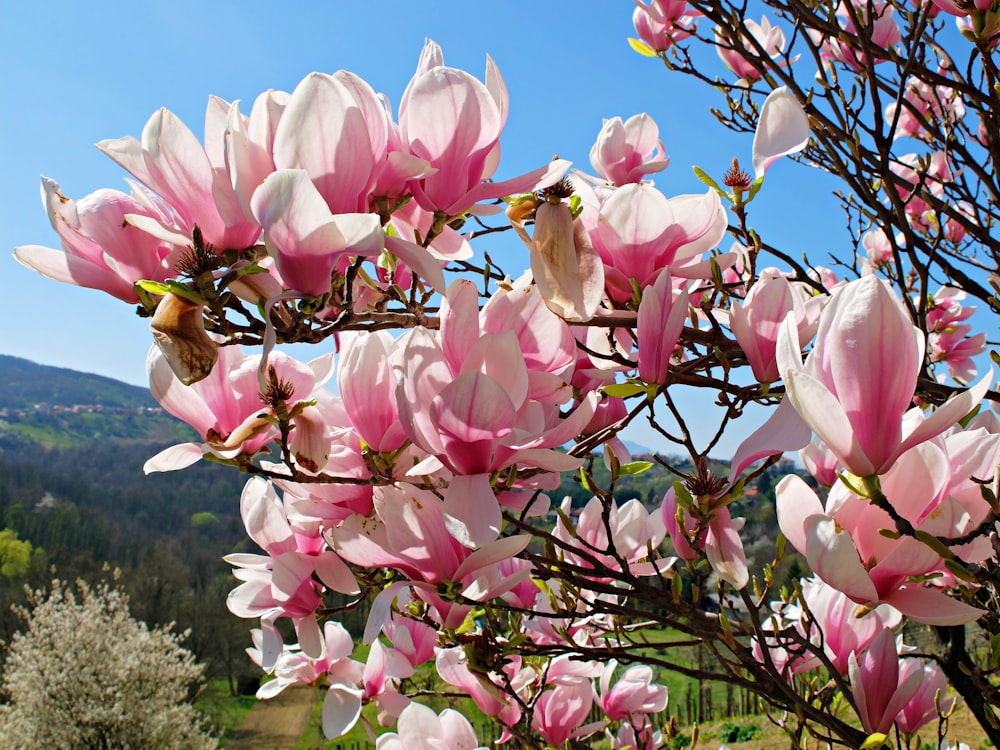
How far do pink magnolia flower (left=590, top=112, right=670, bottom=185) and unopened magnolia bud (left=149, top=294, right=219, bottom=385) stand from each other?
0.78 m

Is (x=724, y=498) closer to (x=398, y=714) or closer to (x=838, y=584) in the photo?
(x=838, y=584)

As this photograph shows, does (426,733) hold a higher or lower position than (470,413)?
lower

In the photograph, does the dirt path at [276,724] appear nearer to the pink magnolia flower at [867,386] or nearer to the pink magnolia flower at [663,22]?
the pink magnolia flower at [663,22]

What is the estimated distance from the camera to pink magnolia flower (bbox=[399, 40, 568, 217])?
646 millimetres

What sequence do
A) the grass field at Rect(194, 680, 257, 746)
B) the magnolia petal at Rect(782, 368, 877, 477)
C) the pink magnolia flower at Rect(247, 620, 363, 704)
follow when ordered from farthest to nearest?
1. the grass field at Rect(194, 680, 257, 746)
2. the pink magnolia flower at Rect(247, 620, 363, 704)
3. the magnolia petal at Rect(782, 368, 877, 477)

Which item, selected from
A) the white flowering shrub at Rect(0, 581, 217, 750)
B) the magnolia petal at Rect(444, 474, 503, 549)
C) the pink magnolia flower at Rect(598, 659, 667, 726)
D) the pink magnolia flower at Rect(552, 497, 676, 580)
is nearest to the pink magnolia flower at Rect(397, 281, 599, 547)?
the magnolia petal at Rect(444, 474, 503, 549)

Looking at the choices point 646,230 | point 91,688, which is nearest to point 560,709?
point 646,230

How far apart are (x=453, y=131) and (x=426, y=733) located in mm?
1061

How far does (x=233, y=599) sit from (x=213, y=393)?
328mm

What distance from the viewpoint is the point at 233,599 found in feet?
3.06

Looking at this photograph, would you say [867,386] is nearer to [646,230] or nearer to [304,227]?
[646,230]

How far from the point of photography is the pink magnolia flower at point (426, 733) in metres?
1.27

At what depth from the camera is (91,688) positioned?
527 inches

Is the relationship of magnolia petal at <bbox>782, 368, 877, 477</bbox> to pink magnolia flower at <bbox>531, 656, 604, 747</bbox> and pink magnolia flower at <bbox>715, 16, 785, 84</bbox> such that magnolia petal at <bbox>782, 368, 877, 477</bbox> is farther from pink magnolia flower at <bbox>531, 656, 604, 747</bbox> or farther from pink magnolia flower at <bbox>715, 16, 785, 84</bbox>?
pink magnolia flower at <bbox>715, 16, 785, 84</bbox>
